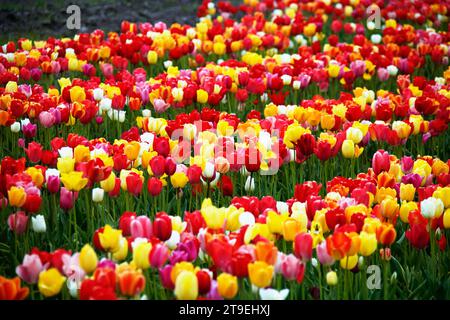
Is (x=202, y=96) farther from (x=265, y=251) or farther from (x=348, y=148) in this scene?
(x=265, y=251)

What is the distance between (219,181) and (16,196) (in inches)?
46.1

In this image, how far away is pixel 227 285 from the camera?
2.37 m

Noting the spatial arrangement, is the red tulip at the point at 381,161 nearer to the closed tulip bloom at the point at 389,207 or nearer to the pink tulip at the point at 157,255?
the closed tulip bloom at the point at 389,207

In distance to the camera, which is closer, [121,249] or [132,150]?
[121,249]

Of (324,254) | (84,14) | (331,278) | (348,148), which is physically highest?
(84,14)

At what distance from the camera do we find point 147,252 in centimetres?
252

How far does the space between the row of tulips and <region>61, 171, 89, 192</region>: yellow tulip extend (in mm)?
334

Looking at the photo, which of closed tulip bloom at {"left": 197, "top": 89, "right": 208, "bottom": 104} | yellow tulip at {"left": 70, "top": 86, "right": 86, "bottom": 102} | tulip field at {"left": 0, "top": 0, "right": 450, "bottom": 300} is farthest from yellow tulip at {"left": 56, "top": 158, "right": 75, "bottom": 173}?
closed tulip bloom at {"left": 197, "top": 89, "right": 208, "bottom": 104}

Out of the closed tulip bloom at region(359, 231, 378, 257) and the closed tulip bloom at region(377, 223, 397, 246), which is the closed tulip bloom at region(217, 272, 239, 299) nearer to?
the closed tulip bloom at region(359, 231, 378, 257)

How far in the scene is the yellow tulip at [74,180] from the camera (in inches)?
124

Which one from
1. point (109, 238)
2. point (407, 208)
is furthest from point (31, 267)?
point (407, 208)

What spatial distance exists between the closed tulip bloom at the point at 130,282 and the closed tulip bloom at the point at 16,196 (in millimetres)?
858

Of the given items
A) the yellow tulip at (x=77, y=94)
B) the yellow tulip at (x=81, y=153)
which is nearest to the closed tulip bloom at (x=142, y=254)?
the yellow tulip at (x=81, y=153)
